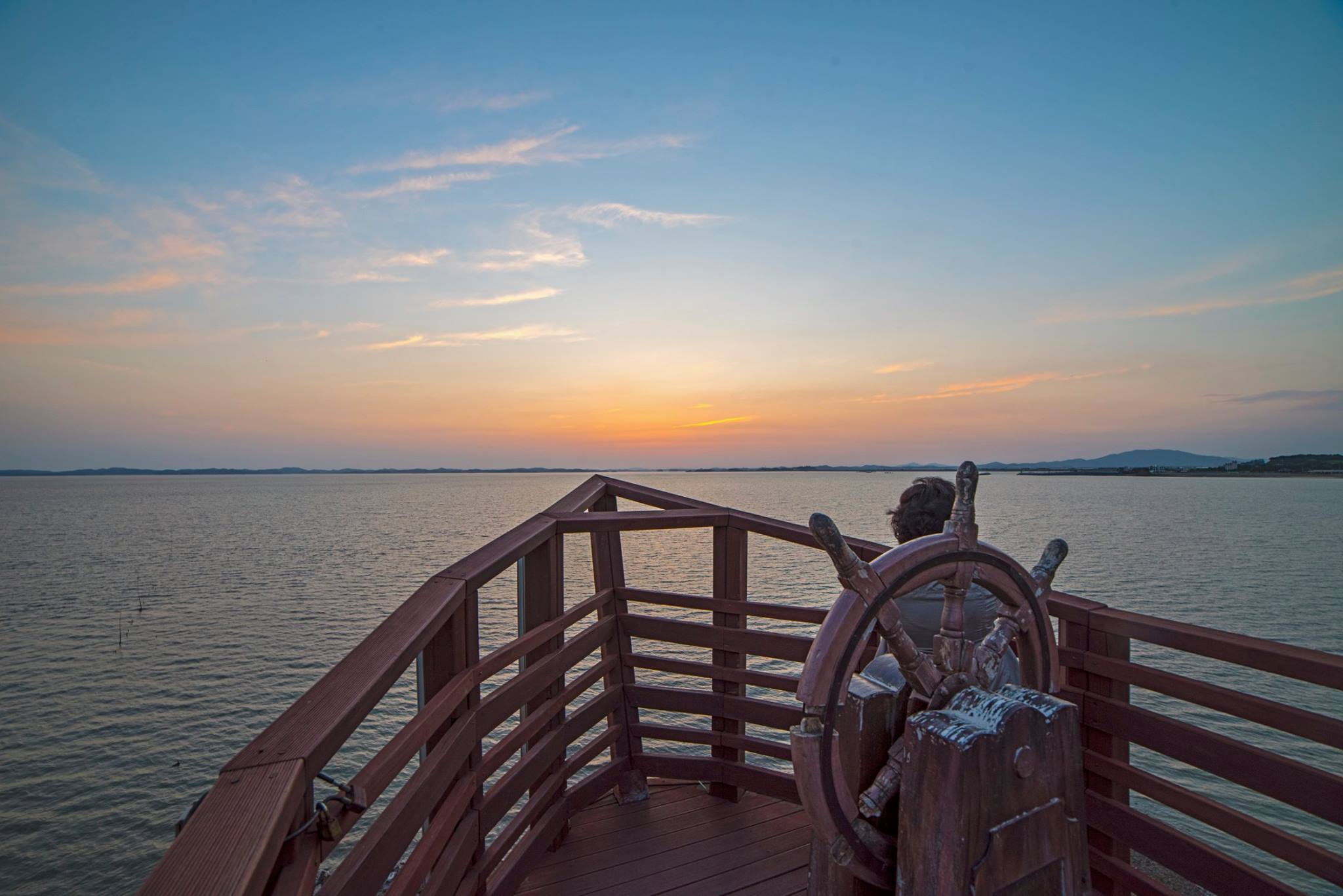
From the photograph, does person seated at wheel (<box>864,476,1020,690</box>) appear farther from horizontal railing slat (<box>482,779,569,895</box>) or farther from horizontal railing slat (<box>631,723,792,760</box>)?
horizontal railing slat (<box>482,779,569,895</box>)

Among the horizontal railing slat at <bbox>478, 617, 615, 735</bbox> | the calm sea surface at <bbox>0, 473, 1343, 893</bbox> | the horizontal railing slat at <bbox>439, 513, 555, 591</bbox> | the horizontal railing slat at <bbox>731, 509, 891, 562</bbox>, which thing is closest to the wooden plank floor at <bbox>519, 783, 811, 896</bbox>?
the horizontal railing slat at <bbox>478, 617, 615, 735</bbox>

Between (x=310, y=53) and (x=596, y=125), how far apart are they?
5.21 metres

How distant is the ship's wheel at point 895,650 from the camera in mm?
1411

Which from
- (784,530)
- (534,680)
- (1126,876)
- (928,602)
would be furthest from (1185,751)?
(534,680)

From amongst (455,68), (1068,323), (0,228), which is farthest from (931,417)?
(0,228)

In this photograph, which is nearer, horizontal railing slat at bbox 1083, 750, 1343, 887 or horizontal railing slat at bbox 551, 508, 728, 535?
horizontal railing slat at bbox 1083, 750, 1343, 887

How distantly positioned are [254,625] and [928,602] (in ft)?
68.8

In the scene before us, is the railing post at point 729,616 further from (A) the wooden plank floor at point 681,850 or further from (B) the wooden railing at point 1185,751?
(B) the wooden railing at point 1185,751

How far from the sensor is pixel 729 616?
3.32 meters

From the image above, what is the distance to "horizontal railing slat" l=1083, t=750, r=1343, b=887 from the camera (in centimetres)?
167

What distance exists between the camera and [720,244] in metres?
18.5

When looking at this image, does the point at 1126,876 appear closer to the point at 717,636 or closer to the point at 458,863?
the point at 717,636

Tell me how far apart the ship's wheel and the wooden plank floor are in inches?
51.6

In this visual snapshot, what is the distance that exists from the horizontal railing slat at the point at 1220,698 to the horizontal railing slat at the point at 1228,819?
26 centimetres
